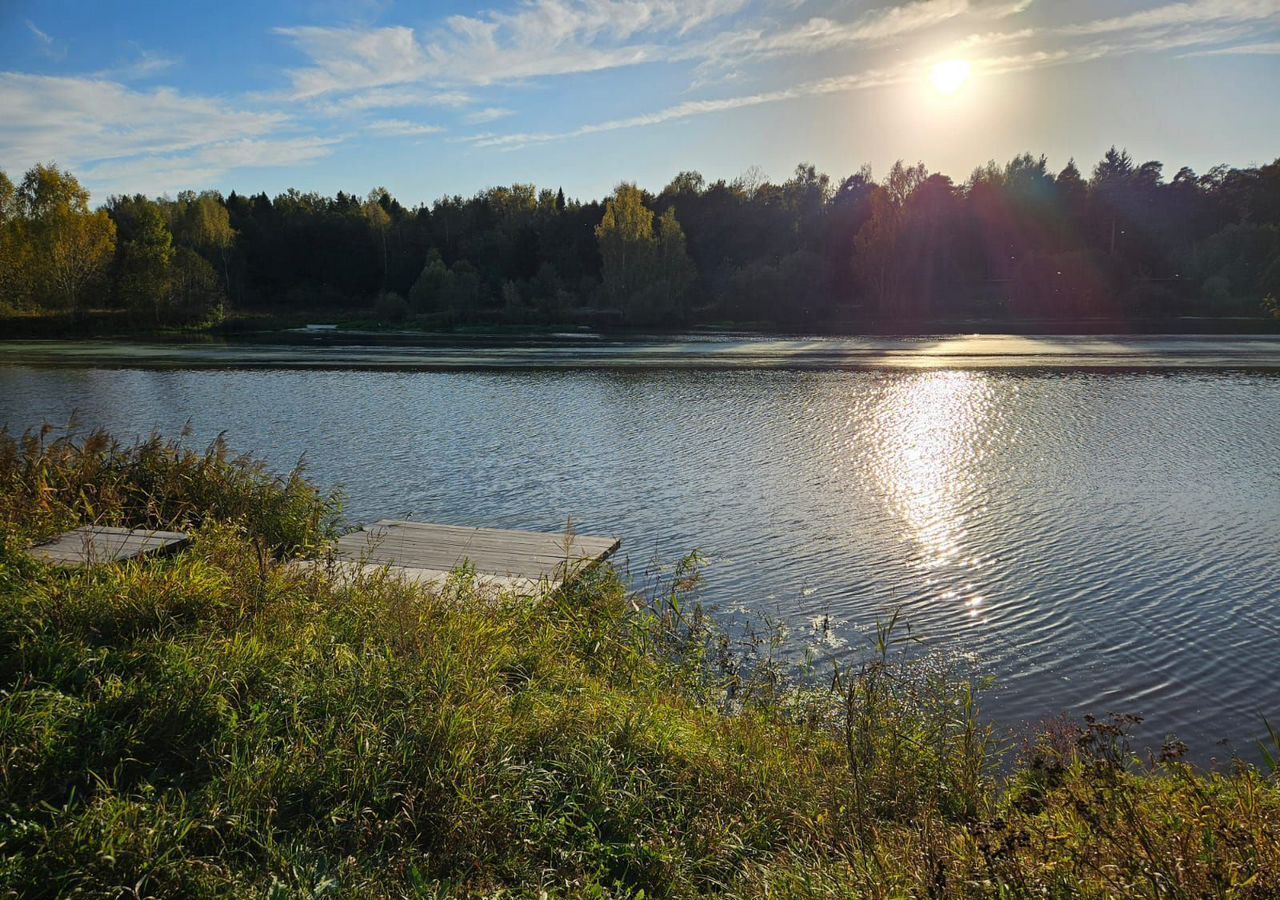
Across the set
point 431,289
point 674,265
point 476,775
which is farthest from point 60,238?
point 476,775

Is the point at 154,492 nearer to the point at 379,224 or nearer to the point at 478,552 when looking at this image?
the point at 478,552

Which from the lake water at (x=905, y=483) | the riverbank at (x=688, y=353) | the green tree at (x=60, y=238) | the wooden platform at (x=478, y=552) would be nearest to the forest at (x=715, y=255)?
the green tree at (x=60, y=238)

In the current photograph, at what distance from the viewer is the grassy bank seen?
304cm

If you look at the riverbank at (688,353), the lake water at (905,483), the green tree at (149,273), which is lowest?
the lake water at (905,483)

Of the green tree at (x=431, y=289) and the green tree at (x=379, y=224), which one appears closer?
the green tree at (x=431, y=289)

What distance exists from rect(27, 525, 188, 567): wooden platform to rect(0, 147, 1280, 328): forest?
53.9m

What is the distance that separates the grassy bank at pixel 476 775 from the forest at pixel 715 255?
178 ft

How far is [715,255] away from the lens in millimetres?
74250

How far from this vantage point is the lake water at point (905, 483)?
6816mm

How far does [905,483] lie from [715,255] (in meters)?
64.4

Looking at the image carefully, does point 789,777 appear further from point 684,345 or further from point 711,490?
point 684,345

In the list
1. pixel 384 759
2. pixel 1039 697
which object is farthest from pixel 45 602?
pixel 1039 697

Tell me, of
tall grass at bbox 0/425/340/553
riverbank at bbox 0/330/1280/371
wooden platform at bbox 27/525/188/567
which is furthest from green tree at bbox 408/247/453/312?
wooden platform at bbox 27/525/188/567

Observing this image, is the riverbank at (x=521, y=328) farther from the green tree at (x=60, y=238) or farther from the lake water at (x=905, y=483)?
the lake water at (x=905, y=483)
